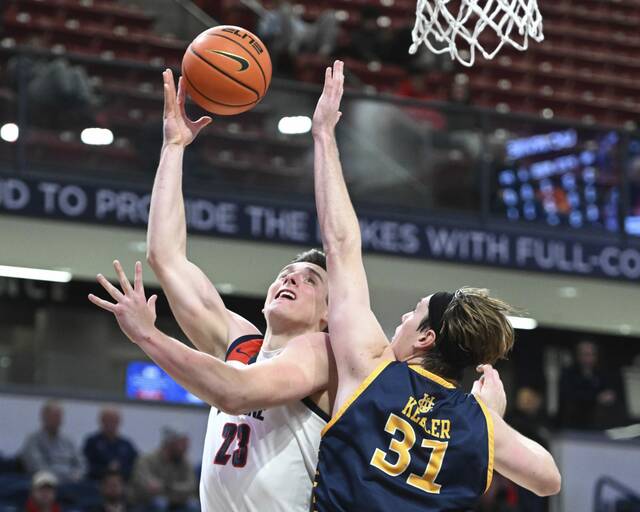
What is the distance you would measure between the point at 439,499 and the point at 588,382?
28.2 feet

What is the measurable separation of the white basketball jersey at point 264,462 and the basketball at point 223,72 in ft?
3.70

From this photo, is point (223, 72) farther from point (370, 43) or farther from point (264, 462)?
point (370, 43)

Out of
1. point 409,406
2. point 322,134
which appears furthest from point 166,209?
point 409,406

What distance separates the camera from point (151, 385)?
509 inches

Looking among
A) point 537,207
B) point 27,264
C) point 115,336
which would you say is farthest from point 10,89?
point 537,207

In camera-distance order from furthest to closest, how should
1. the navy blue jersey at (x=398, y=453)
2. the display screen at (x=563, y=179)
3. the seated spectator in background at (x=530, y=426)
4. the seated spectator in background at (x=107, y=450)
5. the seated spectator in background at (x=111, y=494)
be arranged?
the display screen at (x=563, y=179) → the seated spectator in background at (x=530, y=426) → the seated spectator in background at (x=107, y=450) → the seated spectator in background at (x=111, y=494) → the navy blue jersey at (x=398, y=453)

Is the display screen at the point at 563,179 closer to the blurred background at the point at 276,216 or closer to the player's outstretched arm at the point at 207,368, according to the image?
the blurred background at the point at 276,216

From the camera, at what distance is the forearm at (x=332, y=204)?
13.2ft

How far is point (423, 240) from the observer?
1189cm

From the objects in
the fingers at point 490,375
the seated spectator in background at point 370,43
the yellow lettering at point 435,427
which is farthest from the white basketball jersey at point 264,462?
the seated spectator in background at point 370,43

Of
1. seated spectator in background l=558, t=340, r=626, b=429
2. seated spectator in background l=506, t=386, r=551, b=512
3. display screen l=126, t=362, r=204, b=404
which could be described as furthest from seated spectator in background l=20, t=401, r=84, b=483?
seated spectator in background l=558, t=340, r=626, b=429

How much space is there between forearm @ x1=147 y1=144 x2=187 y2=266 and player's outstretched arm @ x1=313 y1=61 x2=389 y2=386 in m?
0.54

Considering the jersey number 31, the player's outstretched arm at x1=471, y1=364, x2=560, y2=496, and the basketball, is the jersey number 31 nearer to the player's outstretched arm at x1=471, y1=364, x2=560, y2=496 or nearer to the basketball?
the player's outstretched arm at x1=471, y1=364, x2=560, y2=496

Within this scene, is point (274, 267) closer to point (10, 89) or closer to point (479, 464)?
point (10, 89)
